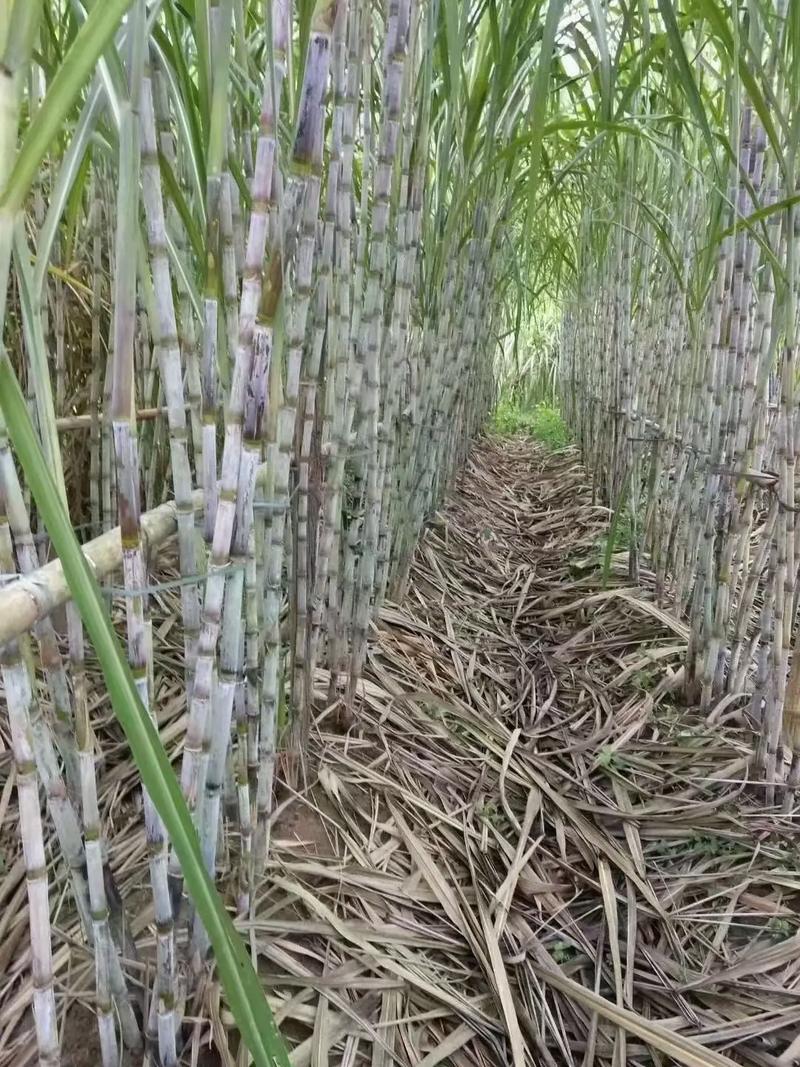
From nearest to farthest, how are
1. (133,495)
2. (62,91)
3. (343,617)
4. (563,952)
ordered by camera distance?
(62,91) < (133,495) < (563,952) < (343,617)

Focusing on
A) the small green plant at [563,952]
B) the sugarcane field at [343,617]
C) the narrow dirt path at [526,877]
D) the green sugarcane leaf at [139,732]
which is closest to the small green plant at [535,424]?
the sugarcane field at [343,617]

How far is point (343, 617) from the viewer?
3.21ft

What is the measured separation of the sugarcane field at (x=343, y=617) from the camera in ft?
1.27

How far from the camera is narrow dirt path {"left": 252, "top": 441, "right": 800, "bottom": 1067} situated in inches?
25.1

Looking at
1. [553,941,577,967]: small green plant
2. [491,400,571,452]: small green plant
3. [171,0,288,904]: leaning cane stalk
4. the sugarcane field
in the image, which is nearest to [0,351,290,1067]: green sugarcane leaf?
the sugarcane field

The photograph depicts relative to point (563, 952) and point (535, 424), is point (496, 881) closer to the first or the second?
point (563, 952)

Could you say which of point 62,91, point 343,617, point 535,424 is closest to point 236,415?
point 62,91

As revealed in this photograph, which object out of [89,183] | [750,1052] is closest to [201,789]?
[750,1052]

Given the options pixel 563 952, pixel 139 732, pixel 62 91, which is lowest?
pixel 563 952

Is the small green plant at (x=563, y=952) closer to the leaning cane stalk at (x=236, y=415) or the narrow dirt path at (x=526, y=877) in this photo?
the narrow dirt path at (x=526, y=877)

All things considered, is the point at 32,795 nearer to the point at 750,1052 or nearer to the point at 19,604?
the point at 19,604

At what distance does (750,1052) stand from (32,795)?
0.64 meters

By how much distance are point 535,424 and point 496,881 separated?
3.85 meters

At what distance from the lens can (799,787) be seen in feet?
3.05
